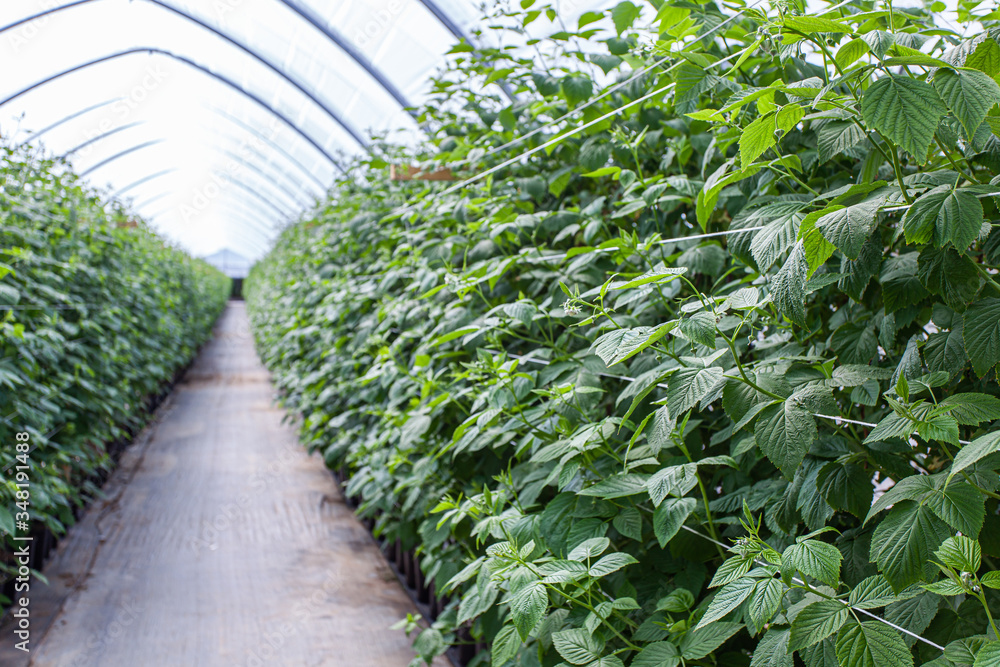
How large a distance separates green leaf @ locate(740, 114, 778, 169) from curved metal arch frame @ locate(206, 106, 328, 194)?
11.5m

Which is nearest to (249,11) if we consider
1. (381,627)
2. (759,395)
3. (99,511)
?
(99,511)

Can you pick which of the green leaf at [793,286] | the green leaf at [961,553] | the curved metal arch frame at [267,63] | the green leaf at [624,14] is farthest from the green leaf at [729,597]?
the curved metal arch frame at [267,63]

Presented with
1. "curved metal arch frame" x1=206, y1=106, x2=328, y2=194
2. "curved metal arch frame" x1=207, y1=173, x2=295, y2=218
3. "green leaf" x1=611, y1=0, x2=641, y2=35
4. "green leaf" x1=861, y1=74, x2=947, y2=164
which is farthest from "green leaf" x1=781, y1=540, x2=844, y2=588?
"curved metal arch frame" x1=207, y1=173, x2=295, y2=218

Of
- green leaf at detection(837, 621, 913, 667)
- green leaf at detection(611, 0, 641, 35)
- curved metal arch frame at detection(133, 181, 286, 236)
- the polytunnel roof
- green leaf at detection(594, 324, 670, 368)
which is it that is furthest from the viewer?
curved metal arch frame at detection(133, 181, 286, 236)

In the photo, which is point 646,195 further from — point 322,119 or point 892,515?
point 322,119

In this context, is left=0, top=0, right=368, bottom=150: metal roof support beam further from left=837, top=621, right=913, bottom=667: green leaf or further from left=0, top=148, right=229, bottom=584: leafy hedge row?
→ left=837, top=621, right=913, bottom=667: green leaf

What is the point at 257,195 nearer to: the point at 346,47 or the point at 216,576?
the point at 346,47

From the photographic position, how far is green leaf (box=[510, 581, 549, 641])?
0.92m

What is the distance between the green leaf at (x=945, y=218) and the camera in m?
0.68

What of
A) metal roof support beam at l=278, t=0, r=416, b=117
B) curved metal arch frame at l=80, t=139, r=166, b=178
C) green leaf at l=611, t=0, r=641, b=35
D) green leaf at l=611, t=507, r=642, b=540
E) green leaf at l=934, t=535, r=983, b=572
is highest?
curved metal arch frame at l=80, t=139, r=166, b=178

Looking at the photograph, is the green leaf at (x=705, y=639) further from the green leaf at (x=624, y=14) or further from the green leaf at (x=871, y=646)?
the green leaf at (x=624, y=14)

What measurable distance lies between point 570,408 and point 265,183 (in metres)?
17.8

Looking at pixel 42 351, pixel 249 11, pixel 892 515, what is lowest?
pixel 892 515

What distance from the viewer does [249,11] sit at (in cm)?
733
